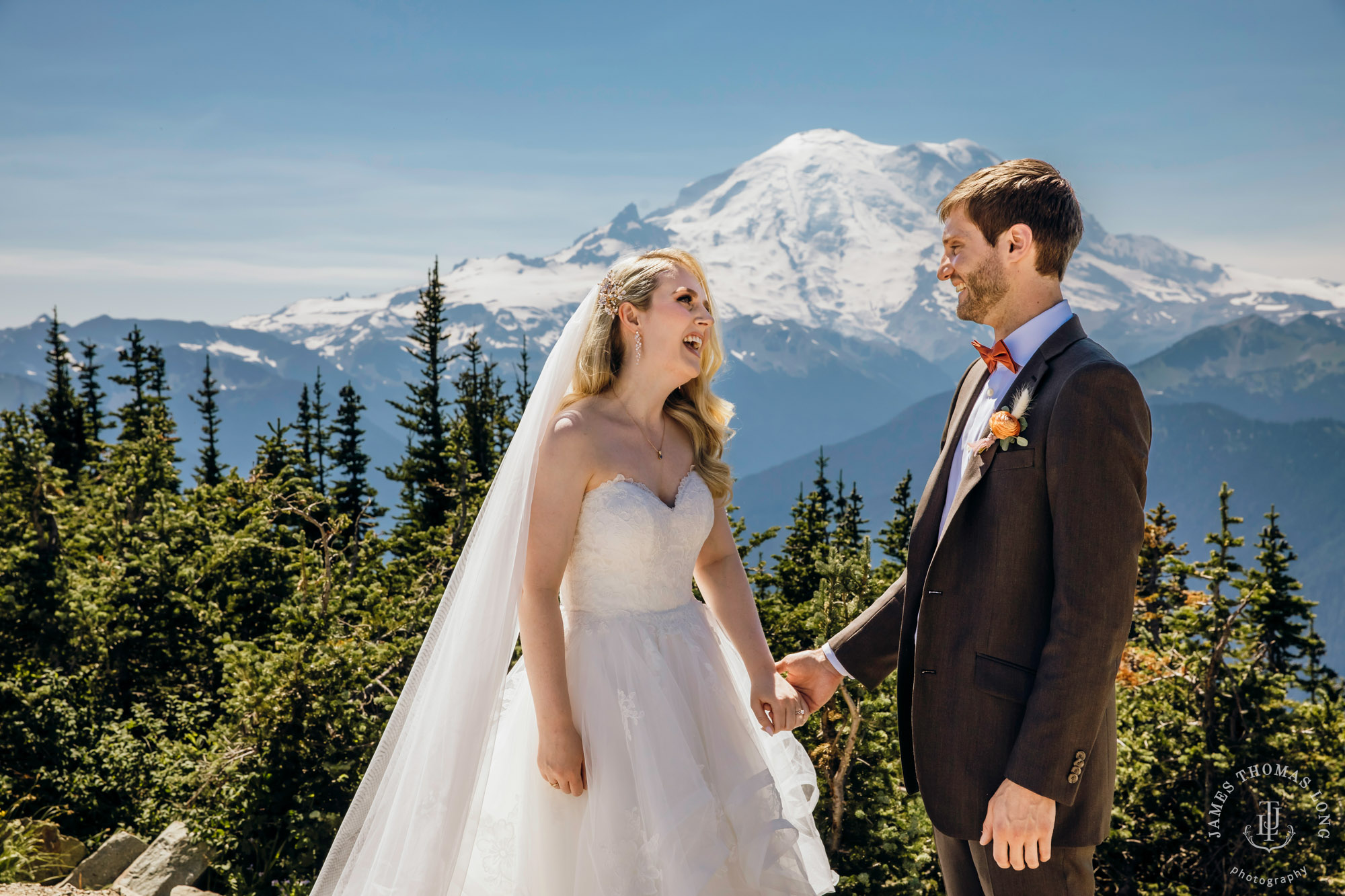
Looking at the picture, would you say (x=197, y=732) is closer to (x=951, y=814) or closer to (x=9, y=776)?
(x=9, y=776)

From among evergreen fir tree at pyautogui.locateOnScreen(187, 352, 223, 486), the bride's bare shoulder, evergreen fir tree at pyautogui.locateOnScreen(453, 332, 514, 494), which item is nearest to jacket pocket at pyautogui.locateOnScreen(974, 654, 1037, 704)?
the bride's bare shoulder

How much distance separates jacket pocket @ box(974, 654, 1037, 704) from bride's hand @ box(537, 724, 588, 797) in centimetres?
147

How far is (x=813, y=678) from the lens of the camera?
3.97 metres

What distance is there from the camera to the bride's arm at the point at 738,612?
3871mm

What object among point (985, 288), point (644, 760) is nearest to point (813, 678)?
point (644, 760)

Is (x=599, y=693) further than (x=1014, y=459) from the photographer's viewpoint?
Yes

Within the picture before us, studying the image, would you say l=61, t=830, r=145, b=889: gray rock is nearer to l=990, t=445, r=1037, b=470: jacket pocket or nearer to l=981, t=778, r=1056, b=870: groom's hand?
l=981, t=778, r=1056, b=870: groom's hand

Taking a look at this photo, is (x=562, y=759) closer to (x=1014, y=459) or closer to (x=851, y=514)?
(x=1014, y=459)

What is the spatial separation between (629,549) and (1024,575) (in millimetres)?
1496

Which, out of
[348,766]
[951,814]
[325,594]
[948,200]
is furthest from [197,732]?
[948,200]

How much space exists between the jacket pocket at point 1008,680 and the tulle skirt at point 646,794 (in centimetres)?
103

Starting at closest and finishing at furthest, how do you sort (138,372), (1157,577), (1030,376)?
(1030,376) → (1157,577) → (138,372)

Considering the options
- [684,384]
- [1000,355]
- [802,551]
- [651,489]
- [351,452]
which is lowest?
[802,551]

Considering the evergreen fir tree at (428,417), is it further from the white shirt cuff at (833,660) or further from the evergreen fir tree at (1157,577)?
the white shirt cuff at (833,660)
